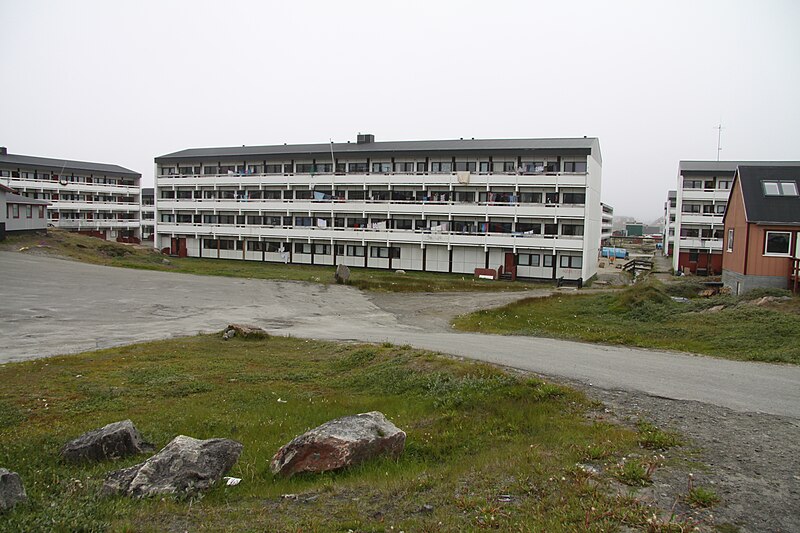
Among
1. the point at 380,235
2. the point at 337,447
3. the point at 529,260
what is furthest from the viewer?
the point at 380,235

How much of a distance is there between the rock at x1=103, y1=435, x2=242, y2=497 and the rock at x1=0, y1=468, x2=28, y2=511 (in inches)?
47.5

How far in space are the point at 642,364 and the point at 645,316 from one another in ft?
43.6

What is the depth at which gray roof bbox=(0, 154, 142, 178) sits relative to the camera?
88.9m

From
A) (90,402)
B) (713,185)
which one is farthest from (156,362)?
(713,185)

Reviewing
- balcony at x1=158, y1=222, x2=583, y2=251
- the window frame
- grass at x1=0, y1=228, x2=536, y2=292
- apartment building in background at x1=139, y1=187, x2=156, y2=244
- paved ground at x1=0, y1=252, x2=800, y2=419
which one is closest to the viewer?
paved ground at x1=0, y1=252, x2=800, y2=419

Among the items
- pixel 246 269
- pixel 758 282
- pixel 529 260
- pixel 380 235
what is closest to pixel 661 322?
pixel 758 282

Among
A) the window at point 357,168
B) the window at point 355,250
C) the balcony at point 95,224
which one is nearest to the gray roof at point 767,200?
the window at point 355,250

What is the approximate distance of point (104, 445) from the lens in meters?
11.2

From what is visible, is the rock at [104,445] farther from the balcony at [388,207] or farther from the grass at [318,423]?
the balcony at [388,207]

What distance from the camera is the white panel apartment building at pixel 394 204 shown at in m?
60.5

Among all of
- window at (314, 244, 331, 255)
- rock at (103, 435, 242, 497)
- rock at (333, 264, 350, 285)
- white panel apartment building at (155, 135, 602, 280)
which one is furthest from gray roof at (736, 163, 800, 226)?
window at (314, 244, 331, 255)

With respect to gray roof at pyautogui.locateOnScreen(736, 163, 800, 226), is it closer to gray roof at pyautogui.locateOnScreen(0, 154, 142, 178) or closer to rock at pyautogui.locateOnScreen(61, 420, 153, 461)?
rock at pyautogui.locateOnScreen(61, 420, 153, 461)

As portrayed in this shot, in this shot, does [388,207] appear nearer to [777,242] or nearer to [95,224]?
[777,242]

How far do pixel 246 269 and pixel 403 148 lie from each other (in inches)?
927
